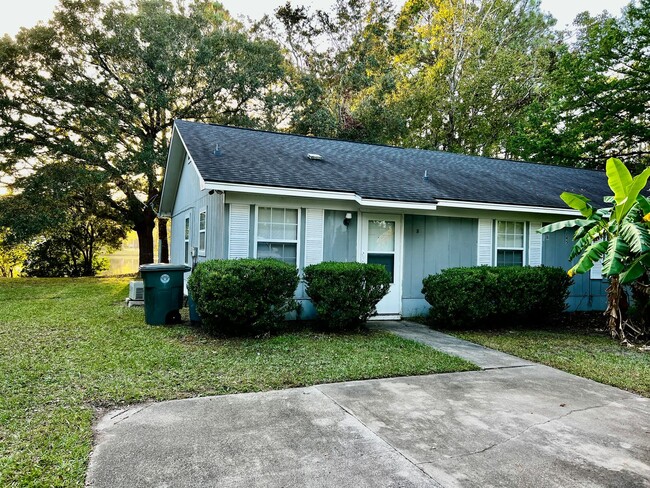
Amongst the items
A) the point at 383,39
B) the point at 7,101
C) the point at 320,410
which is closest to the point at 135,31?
the point at 7,101

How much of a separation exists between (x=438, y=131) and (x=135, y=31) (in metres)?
17.2

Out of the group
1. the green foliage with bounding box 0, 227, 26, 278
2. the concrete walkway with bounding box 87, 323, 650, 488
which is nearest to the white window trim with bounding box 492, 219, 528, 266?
the concrete walkway with bounding box 87, 323, 650, 488

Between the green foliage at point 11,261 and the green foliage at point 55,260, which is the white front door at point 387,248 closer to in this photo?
the green foliage at point 55,260

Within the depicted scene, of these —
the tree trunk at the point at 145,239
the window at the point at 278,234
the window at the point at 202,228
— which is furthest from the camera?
the tree trunk at the point at 145,239

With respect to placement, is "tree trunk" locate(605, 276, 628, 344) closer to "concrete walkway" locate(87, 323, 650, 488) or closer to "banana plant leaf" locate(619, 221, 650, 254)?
"banana plant leaf" locate(619, 221, 650, 254)

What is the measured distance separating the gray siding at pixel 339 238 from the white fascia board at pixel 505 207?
195 cm

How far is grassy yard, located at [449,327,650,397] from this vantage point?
5.05 meters

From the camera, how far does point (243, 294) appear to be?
6109mm

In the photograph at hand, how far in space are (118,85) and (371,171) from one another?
582 inches

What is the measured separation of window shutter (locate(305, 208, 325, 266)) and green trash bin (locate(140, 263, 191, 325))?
240cm

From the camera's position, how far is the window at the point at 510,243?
9.57 meters

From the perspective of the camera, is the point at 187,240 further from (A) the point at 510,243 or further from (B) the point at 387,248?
(A) the point at 510,243

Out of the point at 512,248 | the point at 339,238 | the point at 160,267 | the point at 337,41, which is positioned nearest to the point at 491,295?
the point at 512,248

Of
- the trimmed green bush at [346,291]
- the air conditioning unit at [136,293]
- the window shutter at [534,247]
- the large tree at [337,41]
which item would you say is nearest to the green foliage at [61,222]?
the air conditioning unit at [136,293]
